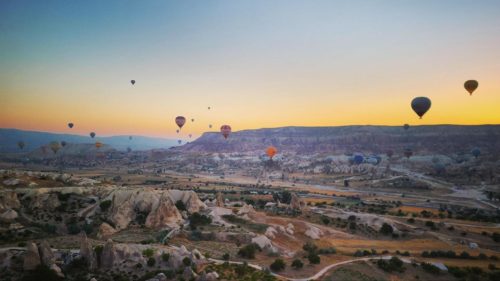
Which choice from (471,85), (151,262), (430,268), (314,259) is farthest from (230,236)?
(471,85)

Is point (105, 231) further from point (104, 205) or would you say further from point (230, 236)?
point (230, 236)

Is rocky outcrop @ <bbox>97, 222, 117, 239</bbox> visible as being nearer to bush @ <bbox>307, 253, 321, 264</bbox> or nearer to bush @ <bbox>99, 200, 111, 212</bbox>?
bush @ <bbox>99, 200, 111, 212</bbox>

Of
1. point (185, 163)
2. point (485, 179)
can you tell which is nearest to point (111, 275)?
point (485, 179)

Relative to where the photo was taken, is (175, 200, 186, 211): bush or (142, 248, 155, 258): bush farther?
(175, 200, 186, 211): bush

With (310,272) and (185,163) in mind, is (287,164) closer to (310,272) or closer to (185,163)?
(185,163)

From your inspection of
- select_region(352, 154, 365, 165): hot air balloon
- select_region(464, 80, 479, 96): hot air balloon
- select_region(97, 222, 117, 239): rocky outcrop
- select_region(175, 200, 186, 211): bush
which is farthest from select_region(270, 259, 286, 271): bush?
select_region(352, 154, 365, 165): hot air balloon

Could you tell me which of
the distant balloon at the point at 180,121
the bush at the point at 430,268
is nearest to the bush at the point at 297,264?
the bush at the point at 430,268

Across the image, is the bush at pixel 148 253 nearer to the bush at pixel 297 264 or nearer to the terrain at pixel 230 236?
the terrain at pixel 230 236
